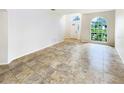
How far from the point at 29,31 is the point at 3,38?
1.23 metres

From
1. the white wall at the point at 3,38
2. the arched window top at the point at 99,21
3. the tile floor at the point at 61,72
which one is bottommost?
the tile floor at the point at 61,72

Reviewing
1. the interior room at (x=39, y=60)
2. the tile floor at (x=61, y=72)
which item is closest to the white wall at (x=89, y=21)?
the interior room at (x=39, y=60)

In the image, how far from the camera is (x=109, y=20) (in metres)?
7.39

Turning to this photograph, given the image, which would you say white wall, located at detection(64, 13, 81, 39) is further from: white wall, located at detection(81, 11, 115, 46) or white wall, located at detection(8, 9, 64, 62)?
white wall, located at detection(8, 9, 64, 62)

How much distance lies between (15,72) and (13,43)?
1150 mm

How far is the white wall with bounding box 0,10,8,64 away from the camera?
3.49m

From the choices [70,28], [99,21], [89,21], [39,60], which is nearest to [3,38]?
[39,60]

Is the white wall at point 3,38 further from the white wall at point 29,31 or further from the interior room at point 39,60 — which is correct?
the white wall at point 29,31

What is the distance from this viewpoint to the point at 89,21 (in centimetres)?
798

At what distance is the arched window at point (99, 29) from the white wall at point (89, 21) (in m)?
0.24

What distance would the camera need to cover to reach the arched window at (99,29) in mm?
7723

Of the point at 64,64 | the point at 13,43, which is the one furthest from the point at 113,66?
the point at 13,43
